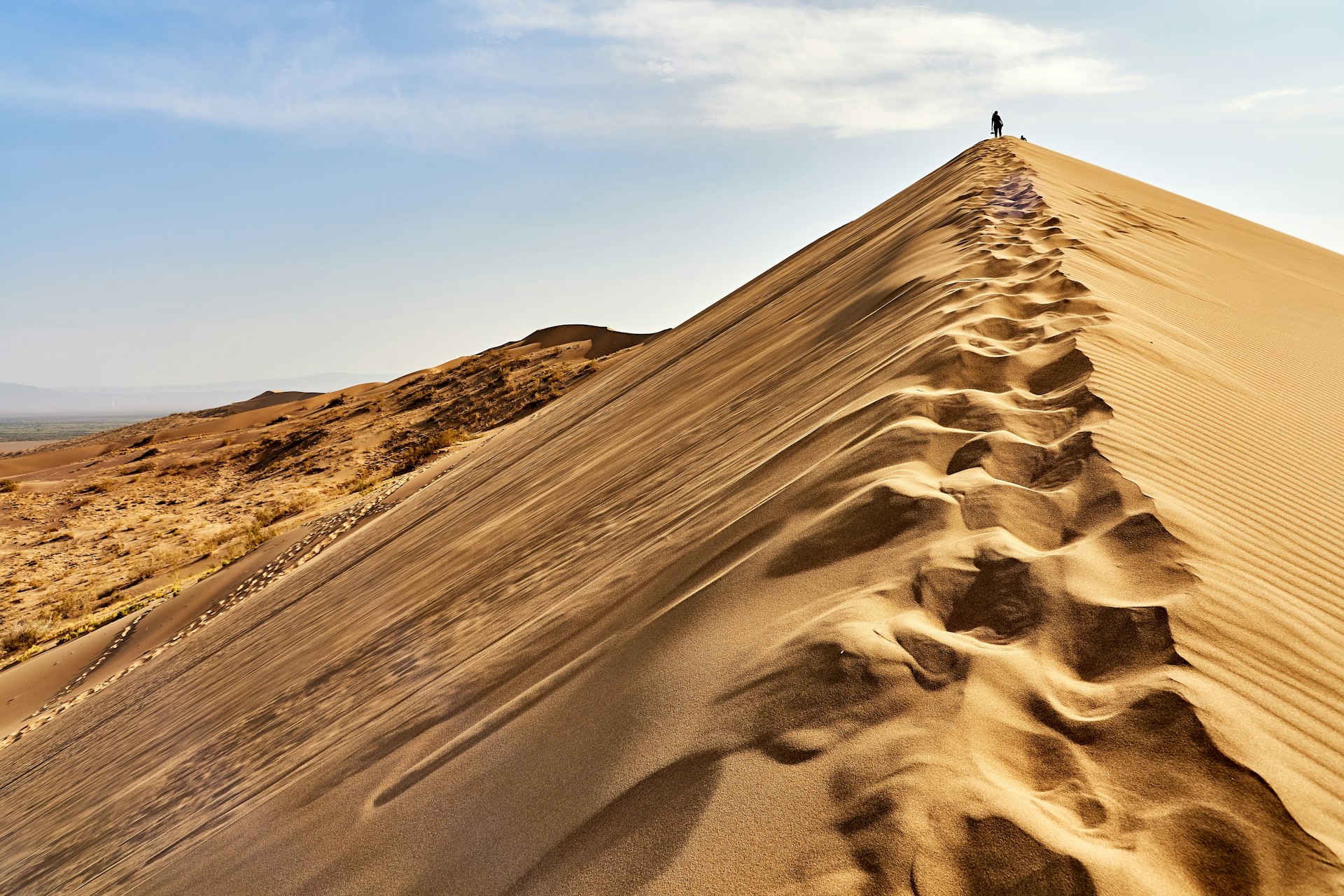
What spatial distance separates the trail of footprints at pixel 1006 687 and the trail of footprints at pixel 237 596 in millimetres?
8727

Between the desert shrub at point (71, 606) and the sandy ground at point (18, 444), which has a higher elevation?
the desert shrub at point (71, 606)

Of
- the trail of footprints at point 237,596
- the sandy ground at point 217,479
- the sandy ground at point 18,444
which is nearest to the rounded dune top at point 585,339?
the sandy ground at point 217,479

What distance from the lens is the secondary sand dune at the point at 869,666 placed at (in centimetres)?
149

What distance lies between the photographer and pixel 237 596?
983 cm

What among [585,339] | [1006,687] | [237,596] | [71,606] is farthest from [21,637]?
[585,339]

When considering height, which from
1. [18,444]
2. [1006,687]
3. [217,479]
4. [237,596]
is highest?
[1006,687]

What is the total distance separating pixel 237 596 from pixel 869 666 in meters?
9.88

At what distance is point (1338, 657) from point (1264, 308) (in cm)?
613

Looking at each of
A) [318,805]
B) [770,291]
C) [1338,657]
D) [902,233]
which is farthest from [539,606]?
[770,291]

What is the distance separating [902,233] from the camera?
9.17 metres

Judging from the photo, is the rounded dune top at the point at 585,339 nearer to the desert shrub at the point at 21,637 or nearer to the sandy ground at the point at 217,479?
the sandy ground at the point at 217,479

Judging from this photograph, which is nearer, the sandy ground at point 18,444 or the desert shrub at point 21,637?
the desert shrub at point 21,637

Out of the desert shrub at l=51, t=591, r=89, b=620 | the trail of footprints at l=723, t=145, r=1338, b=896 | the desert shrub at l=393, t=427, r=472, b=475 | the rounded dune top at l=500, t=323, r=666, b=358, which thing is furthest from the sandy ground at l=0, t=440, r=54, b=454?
the trail of footprints at l=723, t=145, r=1338, b=896

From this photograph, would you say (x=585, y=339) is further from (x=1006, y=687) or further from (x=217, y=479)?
(x=1006, y=687)
